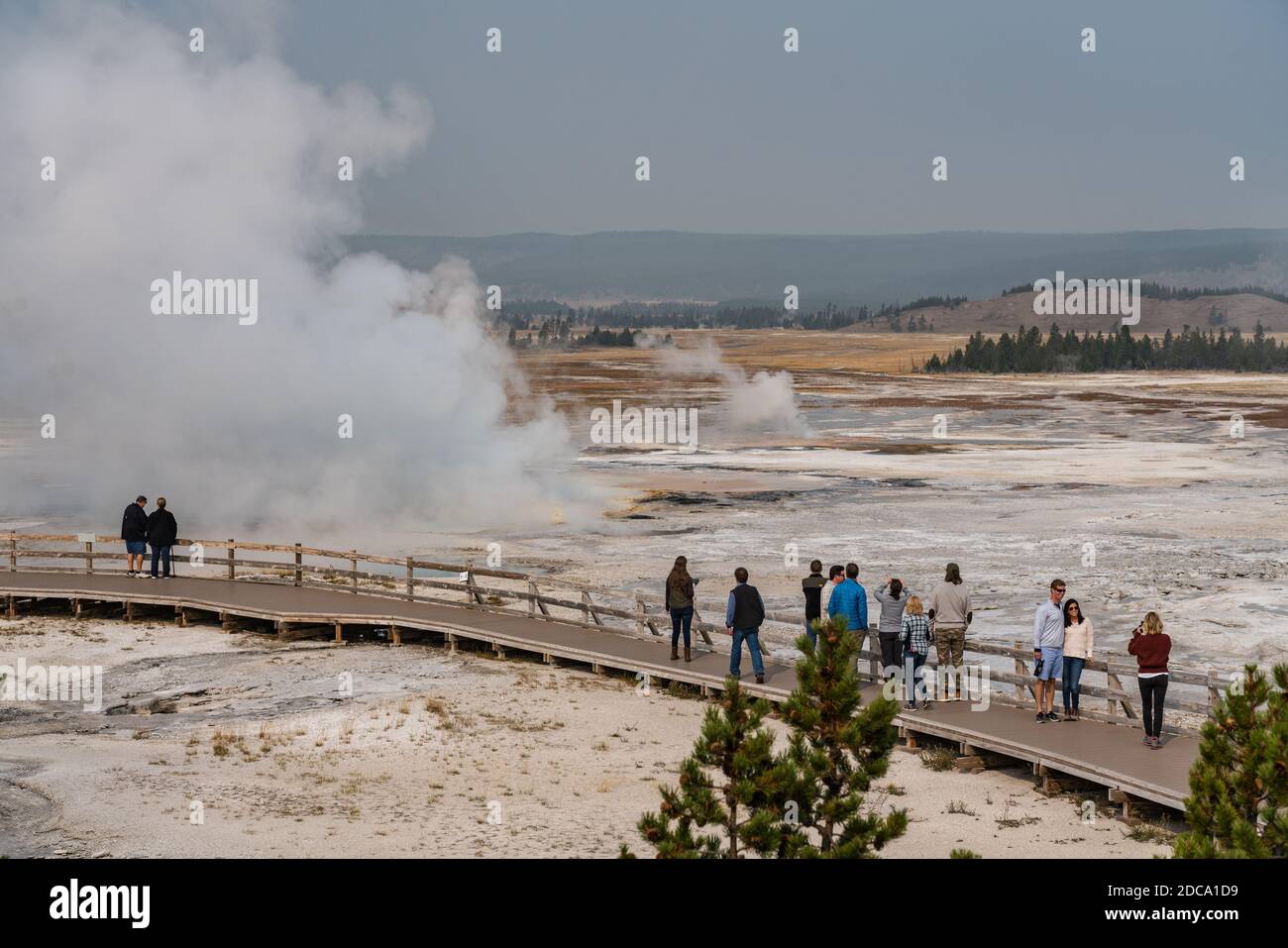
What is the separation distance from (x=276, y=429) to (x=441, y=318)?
501 centimetres

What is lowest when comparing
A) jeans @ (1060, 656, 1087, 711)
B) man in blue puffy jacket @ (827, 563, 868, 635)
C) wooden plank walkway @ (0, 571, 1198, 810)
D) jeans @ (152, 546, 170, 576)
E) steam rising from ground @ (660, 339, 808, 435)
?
wooden plank walkway @ (0, 571, 1198, 810)

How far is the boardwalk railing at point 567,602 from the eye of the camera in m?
16.0

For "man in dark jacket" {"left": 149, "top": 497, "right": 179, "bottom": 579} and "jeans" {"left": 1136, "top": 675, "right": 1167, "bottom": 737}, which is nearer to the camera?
"jeans" {"left": 1136, "top": 675, "right": 1167, "bottom": 737}

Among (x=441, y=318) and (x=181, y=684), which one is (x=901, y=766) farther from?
(x=441, y=318)

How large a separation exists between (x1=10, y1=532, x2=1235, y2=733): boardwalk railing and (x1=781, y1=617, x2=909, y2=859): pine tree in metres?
5.53

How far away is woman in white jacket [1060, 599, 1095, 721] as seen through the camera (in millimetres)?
15367

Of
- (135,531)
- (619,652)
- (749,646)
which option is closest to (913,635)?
(749,646)

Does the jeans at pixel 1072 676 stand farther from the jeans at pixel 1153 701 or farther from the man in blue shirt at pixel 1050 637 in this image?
the jeans at pixel 1153 701

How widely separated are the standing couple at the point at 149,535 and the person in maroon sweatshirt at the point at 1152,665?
16.6 m

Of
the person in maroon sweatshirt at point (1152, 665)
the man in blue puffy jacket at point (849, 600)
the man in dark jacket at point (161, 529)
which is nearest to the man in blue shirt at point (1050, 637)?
the person in maroon sweatshirt at point (1152, 665)

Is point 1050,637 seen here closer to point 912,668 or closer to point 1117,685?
point 1117,685

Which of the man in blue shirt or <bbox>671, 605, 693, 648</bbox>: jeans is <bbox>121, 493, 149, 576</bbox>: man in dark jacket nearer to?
<bbox>671, 605, 693, 648</bbox>: jeans

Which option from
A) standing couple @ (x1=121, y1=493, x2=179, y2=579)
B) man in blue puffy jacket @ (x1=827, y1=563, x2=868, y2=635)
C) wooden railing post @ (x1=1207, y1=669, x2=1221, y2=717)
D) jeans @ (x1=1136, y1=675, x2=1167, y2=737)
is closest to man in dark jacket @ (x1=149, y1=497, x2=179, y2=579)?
standing couple @ (x1=121, y1=493, x2=179, y2=579)
